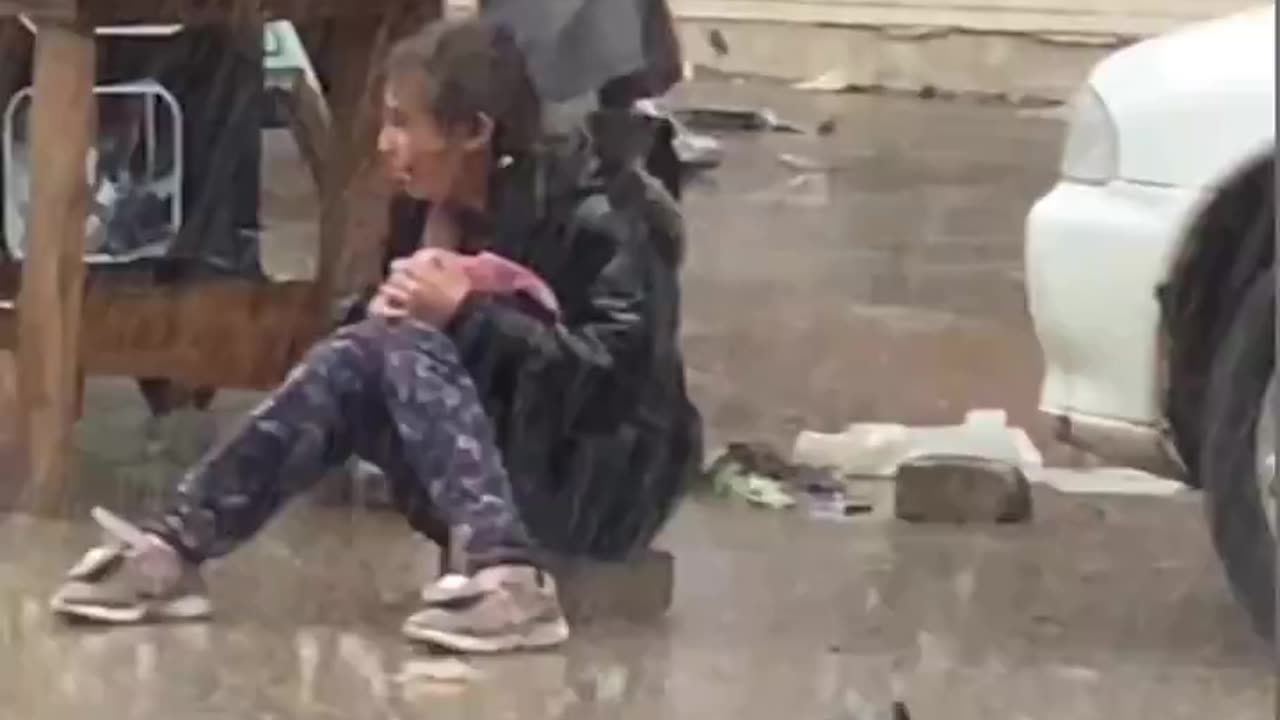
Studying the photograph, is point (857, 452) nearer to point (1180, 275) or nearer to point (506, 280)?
point (1180, 275)

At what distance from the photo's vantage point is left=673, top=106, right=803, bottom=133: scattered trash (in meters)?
11.0

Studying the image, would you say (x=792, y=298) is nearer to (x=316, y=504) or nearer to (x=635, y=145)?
(x=316, y=504)

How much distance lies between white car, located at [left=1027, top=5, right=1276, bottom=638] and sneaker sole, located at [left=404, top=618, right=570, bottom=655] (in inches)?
32.0

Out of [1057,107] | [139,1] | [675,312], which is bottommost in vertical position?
[1057,107]

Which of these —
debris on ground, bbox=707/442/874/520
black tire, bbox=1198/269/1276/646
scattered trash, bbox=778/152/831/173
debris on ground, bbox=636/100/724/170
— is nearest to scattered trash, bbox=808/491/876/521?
debris on ground, bbox=707/442/874/520

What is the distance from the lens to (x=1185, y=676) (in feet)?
11.7

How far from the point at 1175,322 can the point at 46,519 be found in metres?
1.77

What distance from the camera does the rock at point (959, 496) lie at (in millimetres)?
4586

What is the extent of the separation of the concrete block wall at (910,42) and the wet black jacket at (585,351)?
8.97 metres

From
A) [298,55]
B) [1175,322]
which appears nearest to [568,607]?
[1175,322]

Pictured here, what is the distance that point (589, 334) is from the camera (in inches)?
139

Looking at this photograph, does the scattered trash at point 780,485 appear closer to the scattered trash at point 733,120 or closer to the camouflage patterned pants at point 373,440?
the camouflage patterned pants at point 373,440

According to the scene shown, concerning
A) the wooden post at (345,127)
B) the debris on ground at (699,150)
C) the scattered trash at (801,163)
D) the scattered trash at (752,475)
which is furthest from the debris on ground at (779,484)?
the scattered trash at (801,163)

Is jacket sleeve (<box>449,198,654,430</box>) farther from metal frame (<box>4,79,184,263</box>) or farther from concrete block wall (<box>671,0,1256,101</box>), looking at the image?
concrete block wall (<box>671,0,1256,101</box>)
